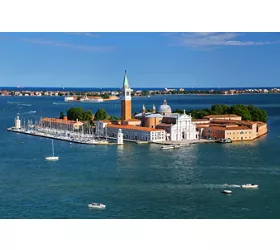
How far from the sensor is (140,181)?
257 inches

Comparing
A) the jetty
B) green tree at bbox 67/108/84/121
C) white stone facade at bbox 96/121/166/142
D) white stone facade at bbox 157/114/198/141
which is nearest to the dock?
the jetty

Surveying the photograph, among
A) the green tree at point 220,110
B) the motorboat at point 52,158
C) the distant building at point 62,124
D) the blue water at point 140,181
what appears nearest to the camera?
the blue water at point 140,181

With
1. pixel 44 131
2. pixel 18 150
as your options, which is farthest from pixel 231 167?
pixel 44 131

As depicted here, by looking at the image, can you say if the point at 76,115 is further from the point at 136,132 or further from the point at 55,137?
the point at 136,132

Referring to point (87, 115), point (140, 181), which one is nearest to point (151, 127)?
point (87, 115)

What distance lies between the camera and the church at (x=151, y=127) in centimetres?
1066

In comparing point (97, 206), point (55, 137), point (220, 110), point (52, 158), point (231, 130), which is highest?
point (220, 110)

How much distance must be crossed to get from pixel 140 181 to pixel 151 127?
4997mm

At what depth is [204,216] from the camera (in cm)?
515

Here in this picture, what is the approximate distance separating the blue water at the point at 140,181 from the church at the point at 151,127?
981mm

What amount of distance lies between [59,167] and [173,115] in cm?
439

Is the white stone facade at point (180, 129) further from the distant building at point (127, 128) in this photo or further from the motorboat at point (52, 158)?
the motorboat at point (52, 158)

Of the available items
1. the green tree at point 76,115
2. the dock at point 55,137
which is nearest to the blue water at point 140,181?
the dock at point 55,137
